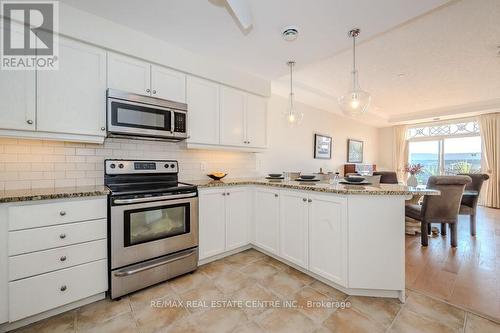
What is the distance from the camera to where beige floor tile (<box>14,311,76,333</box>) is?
1.47 meters

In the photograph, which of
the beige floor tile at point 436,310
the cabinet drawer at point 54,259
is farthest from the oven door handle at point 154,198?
the beige floor tile at point 436,310

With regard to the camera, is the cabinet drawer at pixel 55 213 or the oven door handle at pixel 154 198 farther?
the oven door handle at pixel 154 198

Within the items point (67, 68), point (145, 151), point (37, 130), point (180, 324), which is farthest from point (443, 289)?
point (67, 68)

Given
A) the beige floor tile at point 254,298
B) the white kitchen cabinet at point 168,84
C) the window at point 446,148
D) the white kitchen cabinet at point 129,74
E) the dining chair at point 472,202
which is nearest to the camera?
the beige floor tile at point 254,298

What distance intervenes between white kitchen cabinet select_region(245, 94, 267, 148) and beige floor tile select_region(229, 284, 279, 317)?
1.85 metres

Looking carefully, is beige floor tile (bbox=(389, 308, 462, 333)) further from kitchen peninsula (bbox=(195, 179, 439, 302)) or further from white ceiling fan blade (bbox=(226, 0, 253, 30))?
white ceiling fan blade (bbox=(226, 0, 253, 30))

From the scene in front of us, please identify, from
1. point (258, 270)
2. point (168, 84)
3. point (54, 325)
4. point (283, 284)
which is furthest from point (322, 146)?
point (54, 325)

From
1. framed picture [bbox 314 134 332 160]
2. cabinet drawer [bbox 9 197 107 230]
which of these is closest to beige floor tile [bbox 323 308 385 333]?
cabinet drawer [bbox 9 197 107 230]

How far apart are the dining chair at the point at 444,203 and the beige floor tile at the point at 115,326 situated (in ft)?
11.5

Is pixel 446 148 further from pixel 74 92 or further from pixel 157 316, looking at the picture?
pixel 74 92

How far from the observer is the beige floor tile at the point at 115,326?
1.46m

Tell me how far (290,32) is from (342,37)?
56cm

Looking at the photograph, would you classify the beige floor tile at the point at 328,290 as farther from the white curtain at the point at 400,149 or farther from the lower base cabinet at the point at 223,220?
the white curtain at the point at 400,149

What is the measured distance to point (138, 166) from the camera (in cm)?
222
